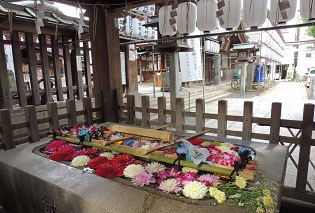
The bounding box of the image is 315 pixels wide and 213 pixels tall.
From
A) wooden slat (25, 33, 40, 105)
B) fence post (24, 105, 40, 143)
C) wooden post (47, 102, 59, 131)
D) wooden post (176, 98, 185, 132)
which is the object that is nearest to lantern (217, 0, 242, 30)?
wooden post (176, 98, 185, 132)

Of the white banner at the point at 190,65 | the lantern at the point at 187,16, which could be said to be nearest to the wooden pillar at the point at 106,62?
the lantern at the point at 187,16

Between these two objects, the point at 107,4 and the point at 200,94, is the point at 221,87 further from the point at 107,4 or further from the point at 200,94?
the point at 107,4

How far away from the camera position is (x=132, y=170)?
2.12 metres

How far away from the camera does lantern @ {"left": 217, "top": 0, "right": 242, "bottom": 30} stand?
3.39 m

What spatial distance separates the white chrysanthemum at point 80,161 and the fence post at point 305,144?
3090mm

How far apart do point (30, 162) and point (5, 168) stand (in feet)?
1.17

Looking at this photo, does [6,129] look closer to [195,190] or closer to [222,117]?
[195,190]

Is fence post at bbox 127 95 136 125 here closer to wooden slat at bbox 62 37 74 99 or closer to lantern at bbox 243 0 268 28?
lantern at bbox 243 0 268 28

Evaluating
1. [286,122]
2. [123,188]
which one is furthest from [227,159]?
[286,122]

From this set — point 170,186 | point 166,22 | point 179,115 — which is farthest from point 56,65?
point 170,186

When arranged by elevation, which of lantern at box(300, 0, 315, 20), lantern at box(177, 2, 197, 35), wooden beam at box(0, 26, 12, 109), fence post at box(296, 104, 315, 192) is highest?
lantern at box(177, 2, 197, 35)

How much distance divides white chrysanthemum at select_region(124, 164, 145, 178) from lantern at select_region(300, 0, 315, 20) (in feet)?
10.3

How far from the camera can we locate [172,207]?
1.61 m

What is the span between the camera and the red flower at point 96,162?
2.32 meters
